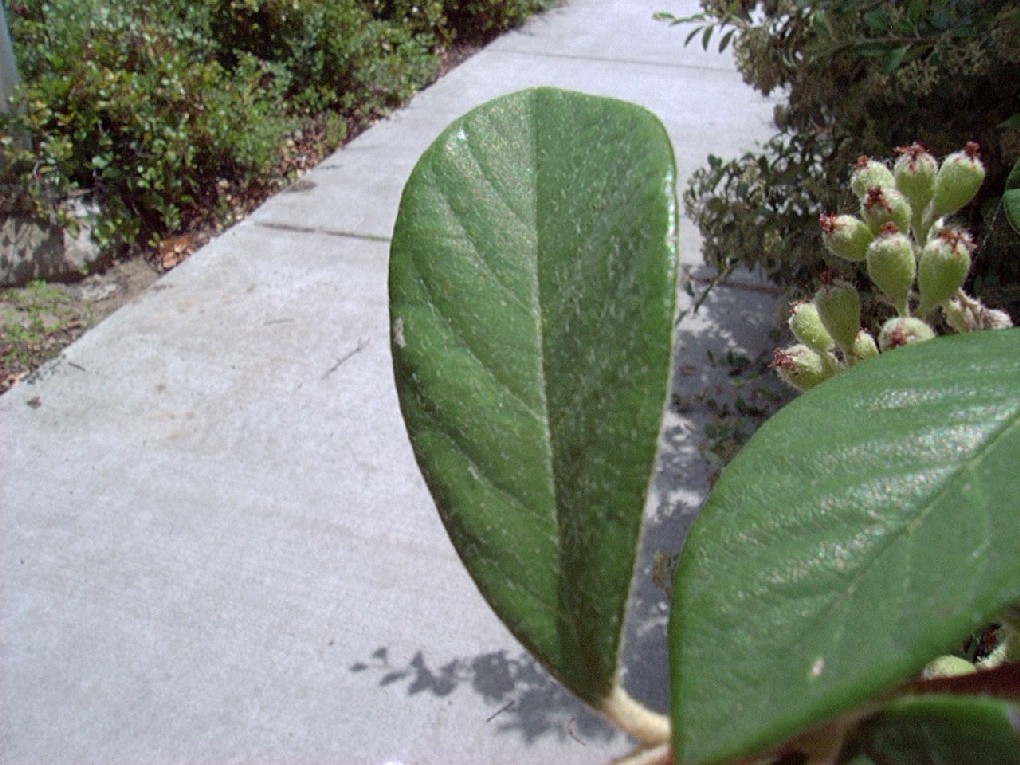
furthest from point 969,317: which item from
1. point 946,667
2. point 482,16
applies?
point 482,16

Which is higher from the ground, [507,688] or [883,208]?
[883,208]

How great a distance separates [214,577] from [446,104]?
3.23m

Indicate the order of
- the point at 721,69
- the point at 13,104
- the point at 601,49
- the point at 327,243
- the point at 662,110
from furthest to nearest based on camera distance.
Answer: the point at 601,49 → the point at 721,69 → the point at 662,110 → the point at 327,243 → the point at 13,104

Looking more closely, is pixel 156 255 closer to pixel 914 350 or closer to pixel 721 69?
pixel 721 69

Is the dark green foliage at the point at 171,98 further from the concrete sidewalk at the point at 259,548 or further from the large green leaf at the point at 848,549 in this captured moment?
the large green leaf at the point at 848,549

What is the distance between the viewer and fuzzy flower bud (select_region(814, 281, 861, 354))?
64 centimetres

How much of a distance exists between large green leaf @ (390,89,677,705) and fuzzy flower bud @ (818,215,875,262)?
29 centimetres

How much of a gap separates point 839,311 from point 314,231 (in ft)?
11.9

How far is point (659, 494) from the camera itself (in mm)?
2783

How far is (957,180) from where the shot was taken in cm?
69

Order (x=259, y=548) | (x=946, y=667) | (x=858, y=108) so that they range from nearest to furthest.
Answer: (x=946, y=667) → (x=858, y=108) → (x=259, y=548)

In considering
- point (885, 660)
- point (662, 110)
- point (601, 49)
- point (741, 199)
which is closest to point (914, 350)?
point (885, 660)

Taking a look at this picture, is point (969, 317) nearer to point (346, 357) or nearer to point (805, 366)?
point (805, 366)

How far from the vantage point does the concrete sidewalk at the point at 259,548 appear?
7.43ft
